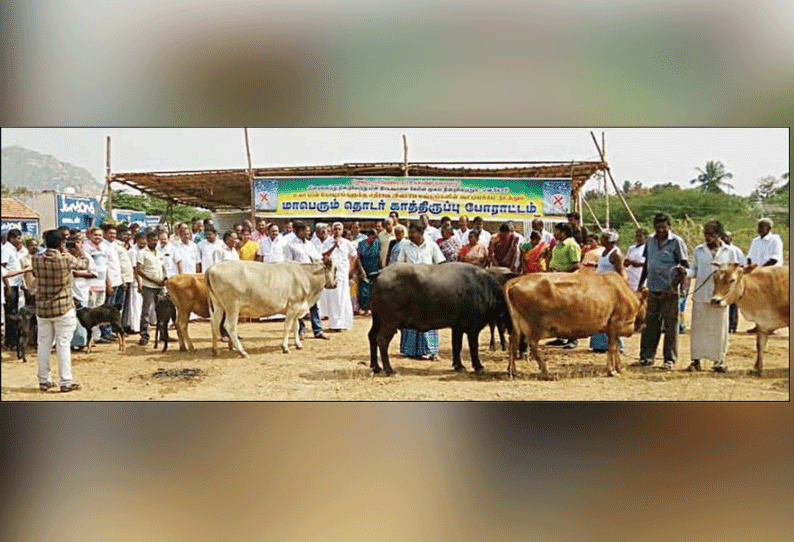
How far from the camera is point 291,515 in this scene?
3572 mm

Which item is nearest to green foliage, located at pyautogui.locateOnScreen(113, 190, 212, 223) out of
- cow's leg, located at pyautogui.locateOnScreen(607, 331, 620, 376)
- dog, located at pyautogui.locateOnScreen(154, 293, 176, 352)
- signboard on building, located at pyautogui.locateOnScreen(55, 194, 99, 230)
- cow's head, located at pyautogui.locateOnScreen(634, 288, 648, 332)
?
signboard on building, located at pyautogui.locateOnScreen(55, 194, 99, 230)

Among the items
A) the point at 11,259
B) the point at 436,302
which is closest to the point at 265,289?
the point at 436,302

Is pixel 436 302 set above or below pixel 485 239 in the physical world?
below

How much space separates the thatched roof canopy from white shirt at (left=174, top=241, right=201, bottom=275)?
252 mm

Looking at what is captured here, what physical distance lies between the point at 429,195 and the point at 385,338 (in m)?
0.84

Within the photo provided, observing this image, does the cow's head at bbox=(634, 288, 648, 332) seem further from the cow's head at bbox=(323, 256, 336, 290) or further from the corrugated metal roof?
the corrugated metal roof

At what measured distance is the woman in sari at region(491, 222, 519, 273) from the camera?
396cm

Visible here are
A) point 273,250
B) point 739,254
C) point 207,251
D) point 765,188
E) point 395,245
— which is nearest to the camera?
point 765,188

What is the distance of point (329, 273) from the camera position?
13.6 ft

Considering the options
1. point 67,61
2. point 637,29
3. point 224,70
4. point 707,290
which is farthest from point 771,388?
point 67,61

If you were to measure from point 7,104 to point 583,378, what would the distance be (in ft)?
11.2

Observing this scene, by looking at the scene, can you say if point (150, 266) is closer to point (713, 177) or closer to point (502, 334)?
point (502, 334)

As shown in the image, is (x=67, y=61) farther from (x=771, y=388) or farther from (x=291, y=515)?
(x=771, y=388)

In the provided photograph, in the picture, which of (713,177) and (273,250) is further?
(273,250)
